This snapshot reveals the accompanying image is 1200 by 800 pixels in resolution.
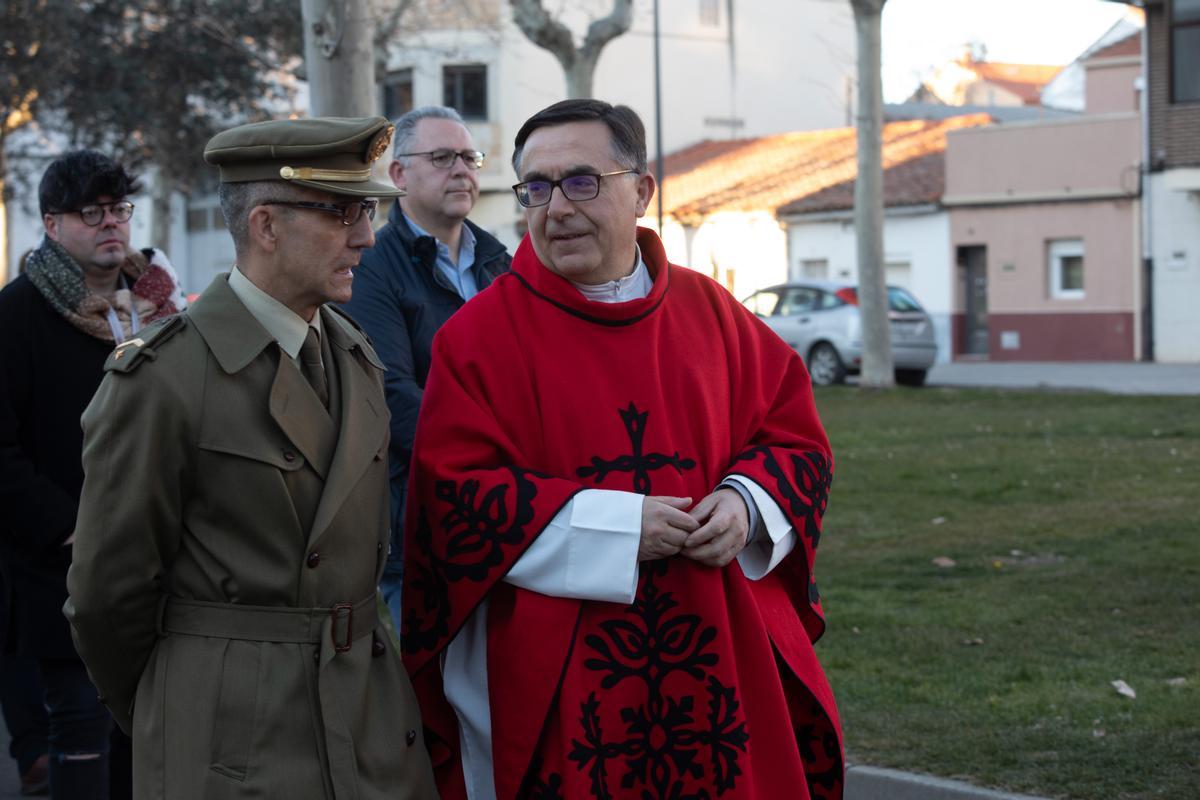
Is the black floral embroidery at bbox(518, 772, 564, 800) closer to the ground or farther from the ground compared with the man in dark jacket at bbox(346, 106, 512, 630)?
closer to the ground

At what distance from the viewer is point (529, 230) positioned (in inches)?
138

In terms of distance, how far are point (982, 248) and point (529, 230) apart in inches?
1250

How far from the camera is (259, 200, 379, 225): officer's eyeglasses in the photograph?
9.96 ft

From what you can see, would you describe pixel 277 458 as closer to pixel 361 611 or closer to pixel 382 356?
pixel 361 611

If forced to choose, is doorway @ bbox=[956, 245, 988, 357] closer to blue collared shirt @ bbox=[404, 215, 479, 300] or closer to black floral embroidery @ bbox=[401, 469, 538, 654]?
blue collared shirt @ bbox=[404, 215, 479, 300]

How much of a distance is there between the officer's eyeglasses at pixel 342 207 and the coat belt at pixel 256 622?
728 mm

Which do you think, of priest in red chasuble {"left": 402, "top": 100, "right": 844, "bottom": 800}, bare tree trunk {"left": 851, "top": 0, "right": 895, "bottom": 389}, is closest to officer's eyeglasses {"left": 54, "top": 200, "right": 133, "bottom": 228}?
priest in red chasuble {"left": 402, "top": 100, "right": 844, "bottom": 800}

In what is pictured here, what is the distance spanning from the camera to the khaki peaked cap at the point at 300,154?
302cm

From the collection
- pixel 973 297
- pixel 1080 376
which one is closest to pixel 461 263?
pixel 1080 376

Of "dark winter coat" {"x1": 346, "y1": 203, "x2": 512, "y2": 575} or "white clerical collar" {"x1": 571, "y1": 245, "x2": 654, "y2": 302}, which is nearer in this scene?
"white clerical collar" {"x1": 571, "y1": 245, "x2": 654, "y2": 302}

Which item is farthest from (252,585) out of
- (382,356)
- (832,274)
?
(832,274)

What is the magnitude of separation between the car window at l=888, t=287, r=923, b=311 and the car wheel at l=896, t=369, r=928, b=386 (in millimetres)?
1075

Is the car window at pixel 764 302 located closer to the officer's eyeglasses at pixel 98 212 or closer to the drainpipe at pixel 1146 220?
the drainpipe at pixel 1146 220

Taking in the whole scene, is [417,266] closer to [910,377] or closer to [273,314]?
[273,314]
